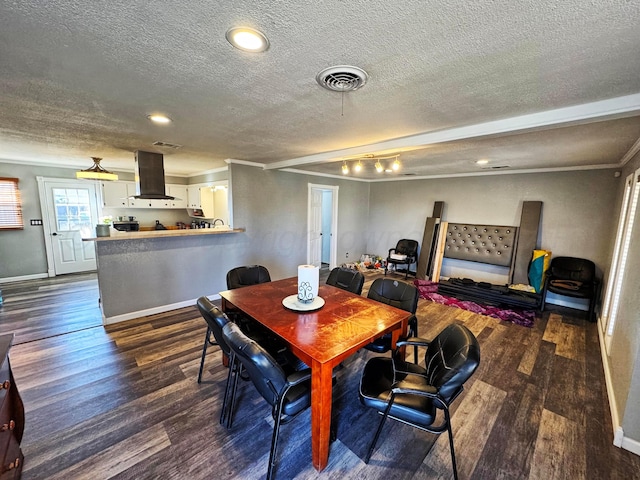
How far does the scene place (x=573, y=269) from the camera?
161 inches

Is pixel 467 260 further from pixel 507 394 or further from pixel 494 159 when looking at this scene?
pixel 507 394

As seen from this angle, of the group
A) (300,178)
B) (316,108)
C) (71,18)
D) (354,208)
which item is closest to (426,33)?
(316,108)

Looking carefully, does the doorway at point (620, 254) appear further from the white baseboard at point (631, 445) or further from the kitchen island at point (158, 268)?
the kitchen island at point (158, 268)

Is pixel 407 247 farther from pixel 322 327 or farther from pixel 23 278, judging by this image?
pixel 23 278

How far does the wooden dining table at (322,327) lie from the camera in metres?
1.48

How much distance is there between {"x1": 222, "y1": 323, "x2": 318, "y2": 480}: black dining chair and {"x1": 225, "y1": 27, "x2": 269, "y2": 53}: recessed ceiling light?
1471 millimetres

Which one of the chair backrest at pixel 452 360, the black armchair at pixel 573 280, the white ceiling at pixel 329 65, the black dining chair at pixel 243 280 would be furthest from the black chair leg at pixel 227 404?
the black armchair at pixel 573 280

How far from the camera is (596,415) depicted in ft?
6.66

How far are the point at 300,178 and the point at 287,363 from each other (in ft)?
13.1

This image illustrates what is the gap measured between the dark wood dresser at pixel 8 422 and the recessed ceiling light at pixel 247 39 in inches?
72.6

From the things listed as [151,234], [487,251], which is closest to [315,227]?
[151,234]

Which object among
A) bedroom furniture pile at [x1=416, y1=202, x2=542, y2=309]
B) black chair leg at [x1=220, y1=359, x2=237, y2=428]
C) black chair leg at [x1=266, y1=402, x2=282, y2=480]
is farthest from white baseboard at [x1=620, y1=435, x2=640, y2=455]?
black chair leg at [x1=220, y1=359, x2=237, y2=428]

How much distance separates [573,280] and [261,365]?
5010 mm

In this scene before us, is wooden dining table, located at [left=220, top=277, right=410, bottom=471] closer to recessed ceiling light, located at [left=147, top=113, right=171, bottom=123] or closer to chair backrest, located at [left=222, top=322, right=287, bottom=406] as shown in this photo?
A: chair backrest, located at [left=222, top=322, right=287, bottom=406]
